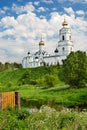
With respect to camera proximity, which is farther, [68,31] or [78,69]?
[68,31]

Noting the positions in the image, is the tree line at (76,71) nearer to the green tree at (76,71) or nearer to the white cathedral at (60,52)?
the green tree at (76,71)

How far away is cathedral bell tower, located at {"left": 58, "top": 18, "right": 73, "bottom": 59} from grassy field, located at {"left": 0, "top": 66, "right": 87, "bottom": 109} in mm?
9274

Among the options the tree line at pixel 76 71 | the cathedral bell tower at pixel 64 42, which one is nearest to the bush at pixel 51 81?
the tree line at pixel 76 71

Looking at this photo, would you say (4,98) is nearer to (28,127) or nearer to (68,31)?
(28,127)

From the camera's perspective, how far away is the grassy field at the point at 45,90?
4044 cm

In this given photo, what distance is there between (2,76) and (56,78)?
49.0 meters

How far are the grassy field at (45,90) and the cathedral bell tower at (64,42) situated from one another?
9274 millimetres

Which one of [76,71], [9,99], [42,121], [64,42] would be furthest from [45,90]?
[64,42]

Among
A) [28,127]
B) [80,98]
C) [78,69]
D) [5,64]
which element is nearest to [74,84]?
[78,69]

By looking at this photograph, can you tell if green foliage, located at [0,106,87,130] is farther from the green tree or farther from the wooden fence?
the green tree

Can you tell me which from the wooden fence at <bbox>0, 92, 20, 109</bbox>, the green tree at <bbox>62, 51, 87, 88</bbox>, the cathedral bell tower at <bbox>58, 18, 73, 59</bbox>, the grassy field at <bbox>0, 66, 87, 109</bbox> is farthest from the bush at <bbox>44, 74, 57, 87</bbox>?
the wooden fence at <bbox>0, 92, 20, 109</bbox>

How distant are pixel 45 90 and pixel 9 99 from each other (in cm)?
3865

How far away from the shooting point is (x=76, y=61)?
174ft

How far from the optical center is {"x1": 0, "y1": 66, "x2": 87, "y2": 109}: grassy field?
40438 millimetres
